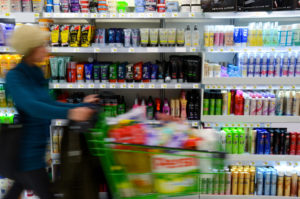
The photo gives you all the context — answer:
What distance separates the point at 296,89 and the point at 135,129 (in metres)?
2.89

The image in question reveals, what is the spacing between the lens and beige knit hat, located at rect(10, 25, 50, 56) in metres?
1.72

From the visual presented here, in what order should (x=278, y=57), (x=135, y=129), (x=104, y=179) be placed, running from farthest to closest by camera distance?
(x=278, y=57) → (x=104, y=179) → (x=135, y=129)

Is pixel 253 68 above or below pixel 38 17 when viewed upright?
below

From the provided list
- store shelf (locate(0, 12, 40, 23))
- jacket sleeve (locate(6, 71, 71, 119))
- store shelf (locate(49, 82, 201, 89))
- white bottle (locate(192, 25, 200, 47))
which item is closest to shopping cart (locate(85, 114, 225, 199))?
jacket sleeve (locate(6, 71, 71, 119))

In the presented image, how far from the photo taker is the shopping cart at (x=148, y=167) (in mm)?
1505

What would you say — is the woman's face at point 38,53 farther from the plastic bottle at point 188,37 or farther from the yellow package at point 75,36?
the plastic bottle at point 188,37

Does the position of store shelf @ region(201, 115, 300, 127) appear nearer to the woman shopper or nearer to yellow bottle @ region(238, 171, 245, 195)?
yellow bottle @ region(238, 171, 245, 195)

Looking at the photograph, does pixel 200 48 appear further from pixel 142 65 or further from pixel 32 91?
pixel 32 91

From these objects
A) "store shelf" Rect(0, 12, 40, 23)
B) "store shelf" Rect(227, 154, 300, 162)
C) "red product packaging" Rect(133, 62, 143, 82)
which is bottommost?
"store shelf" Rect(227, 154, 300, 162)

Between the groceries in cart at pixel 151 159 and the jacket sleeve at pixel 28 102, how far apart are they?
0.25 metres

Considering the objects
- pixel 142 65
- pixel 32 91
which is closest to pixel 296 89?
pixel 142 65

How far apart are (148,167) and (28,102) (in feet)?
2.66

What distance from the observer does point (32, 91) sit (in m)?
1.78

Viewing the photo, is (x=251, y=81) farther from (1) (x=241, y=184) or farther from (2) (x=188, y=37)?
(1) (x=241, y=184)
